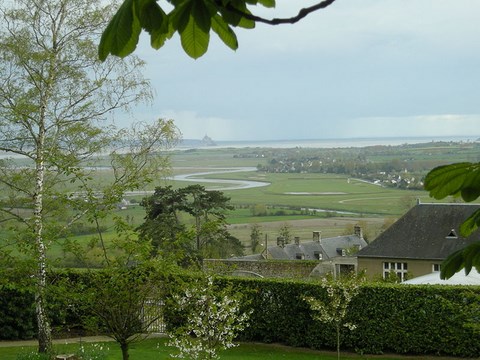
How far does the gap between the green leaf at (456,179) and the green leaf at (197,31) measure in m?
0.77

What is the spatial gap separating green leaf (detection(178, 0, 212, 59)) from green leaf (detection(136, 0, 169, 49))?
0.05 metres

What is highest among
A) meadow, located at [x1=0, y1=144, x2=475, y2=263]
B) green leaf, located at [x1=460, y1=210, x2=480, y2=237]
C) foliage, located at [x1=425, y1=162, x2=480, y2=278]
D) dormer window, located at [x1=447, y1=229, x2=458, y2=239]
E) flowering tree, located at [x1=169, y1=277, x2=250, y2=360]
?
foliage, located at [x1=425, y1=162, x2=480, y2=278]

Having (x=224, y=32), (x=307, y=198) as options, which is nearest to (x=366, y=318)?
(x=224, y=32)

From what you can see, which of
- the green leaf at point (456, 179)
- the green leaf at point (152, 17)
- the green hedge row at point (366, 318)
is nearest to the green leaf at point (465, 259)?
the green leaf at point (456, 179)

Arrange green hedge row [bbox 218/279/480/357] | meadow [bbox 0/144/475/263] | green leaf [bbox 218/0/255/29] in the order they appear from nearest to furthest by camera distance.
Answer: green leaf [bbox 218/0/255/29] < green hedge row [bbox 218/279/480/357] < meadow [bbox 0/144/475/263]

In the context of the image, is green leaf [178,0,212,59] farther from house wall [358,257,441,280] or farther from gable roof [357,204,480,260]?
gable roof [357,204,480,260]

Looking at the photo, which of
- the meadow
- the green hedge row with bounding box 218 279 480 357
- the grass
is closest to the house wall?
the meadow

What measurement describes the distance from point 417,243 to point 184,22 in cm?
3516

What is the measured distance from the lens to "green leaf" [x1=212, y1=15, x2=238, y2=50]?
1.74 metres

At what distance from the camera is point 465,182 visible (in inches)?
81.9

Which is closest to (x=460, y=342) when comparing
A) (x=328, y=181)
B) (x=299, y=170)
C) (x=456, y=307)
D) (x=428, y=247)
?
(x=456, y=307)

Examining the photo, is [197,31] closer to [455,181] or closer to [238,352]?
[455,181]

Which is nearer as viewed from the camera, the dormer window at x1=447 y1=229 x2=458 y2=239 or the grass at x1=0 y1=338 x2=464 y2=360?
the grass at x1=0 y1=338 x2=464 y2=360

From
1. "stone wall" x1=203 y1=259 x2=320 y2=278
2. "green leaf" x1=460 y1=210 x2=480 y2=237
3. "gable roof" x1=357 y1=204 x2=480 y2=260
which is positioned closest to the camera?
"green leaf" x1=460 y1=210 x2=480 y2=237
